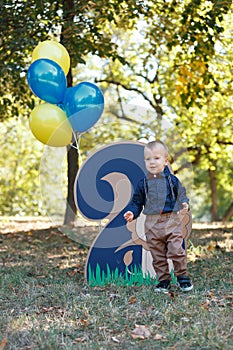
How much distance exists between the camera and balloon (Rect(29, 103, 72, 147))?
5297 millimetres

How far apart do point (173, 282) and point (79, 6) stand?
4.59 meters

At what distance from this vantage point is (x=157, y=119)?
580 cm

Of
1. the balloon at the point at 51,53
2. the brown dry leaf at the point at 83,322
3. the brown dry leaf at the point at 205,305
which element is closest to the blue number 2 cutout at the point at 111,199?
the balloon at the point at 51,53

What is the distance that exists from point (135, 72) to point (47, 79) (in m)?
8.78

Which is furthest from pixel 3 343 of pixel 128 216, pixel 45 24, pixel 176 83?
pixel 176 83

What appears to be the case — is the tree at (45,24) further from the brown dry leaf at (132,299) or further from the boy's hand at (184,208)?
the brown dry leaf at (132,299)

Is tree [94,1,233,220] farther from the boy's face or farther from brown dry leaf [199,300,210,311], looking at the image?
brown dry leaf [199,300,210,311]

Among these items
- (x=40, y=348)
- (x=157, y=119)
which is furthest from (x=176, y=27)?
(x=40, y=348)

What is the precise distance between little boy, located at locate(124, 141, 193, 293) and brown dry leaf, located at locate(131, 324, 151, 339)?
1.10 m

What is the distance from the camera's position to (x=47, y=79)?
5285 millimetres

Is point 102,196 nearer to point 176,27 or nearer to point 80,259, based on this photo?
point 80,259

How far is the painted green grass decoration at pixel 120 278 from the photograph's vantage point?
516cm

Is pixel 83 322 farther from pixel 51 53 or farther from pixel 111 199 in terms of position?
pixel 51 53

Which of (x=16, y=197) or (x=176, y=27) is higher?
(x=176, y=27)
